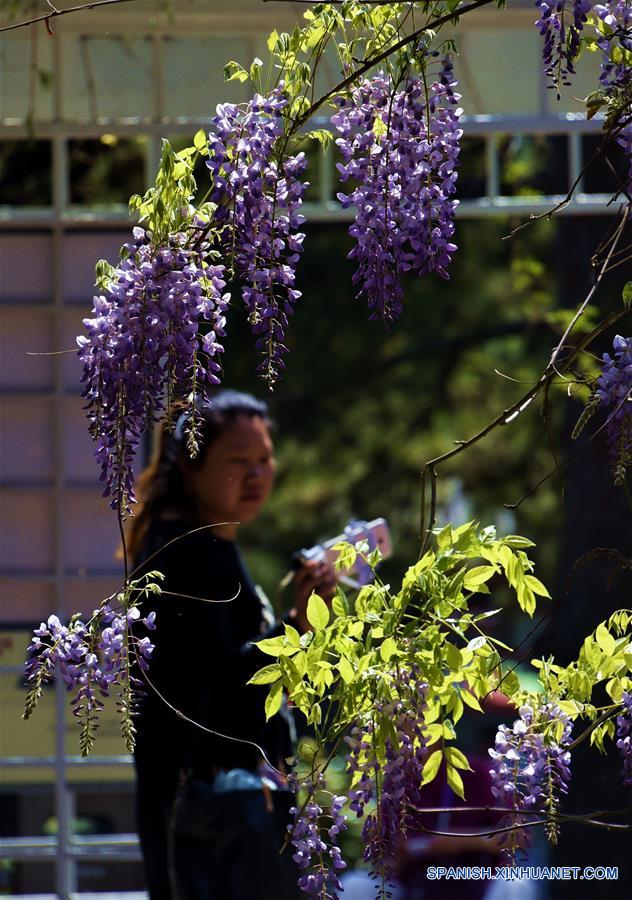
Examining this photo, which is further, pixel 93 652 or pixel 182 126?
pixel 182 126

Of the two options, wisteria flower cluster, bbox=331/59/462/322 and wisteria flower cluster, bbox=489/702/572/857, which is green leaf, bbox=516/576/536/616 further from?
wisteria flower cluster, bbox=331/59/462/322

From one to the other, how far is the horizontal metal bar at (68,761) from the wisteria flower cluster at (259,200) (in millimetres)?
2268

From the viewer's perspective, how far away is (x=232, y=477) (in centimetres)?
324

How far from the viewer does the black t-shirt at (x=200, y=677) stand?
3021 millimetres

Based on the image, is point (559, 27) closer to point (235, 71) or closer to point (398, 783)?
point (235, 71)

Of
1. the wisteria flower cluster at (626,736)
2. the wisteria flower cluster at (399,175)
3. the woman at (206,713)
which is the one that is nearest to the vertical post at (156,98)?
the woman at (206,713)

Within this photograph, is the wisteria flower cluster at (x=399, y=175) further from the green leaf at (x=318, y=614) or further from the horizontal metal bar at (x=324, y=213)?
the horizontal metal bar at (x=324, y=213)

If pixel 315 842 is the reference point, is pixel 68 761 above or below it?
below

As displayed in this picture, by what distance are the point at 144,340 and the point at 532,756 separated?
805 millimetres

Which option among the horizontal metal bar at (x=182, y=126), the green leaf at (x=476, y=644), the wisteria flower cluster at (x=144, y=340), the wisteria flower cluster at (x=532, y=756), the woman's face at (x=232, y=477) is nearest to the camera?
the wisteria flower cluster at (x=144, y=340)

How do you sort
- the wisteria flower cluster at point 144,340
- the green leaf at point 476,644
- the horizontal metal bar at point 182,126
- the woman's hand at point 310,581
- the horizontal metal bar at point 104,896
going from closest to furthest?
the wisteria flower cluster at point 144,340, the green leaf at point 476,644, the woman's hand at point 310,581, the horizontal metal bar at point 182,126, the horizontal metal bar at point 104,896

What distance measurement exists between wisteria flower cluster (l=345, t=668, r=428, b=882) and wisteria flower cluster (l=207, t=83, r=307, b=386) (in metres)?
0.46

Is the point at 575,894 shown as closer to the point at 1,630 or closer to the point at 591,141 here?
the point at 1,630

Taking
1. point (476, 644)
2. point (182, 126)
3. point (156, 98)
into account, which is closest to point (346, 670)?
point (476, 644)
